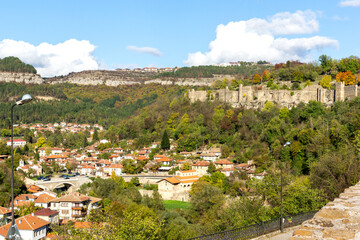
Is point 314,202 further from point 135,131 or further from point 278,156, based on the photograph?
point 135,131

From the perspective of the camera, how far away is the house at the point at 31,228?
25.1m

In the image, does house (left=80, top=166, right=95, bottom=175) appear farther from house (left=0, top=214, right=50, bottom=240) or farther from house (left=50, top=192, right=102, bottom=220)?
house (left=0, top=214, right=50, bottom=240)

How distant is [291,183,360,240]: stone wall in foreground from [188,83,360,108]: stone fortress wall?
39.7 meters

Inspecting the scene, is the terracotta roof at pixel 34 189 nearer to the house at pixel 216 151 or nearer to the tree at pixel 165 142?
the tree at pixel 165 142

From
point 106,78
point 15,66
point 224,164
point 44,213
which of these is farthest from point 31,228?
point 106,78

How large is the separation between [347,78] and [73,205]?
1385 inches

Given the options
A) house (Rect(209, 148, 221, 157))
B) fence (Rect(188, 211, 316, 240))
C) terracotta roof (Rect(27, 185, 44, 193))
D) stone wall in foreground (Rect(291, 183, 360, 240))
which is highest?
stone wall in foreground (Rect(291, 183, 360, 240))

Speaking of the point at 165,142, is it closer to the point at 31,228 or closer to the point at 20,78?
the point at 31,228

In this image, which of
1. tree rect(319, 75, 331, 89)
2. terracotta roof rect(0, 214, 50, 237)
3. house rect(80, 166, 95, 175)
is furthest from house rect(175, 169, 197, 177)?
tree rect(319, 75, 331, 89)

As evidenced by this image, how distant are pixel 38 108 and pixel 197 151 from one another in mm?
63922

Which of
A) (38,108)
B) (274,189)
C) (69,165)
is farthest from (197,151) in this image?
(38,108)

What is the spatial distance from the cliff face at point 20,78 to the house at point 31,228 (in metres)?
112

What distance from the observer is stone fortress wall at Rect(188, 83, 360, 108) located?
4191 cm

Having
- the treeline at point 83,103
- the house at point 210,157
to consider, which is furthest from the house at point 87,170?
the treeline at point 83,103
